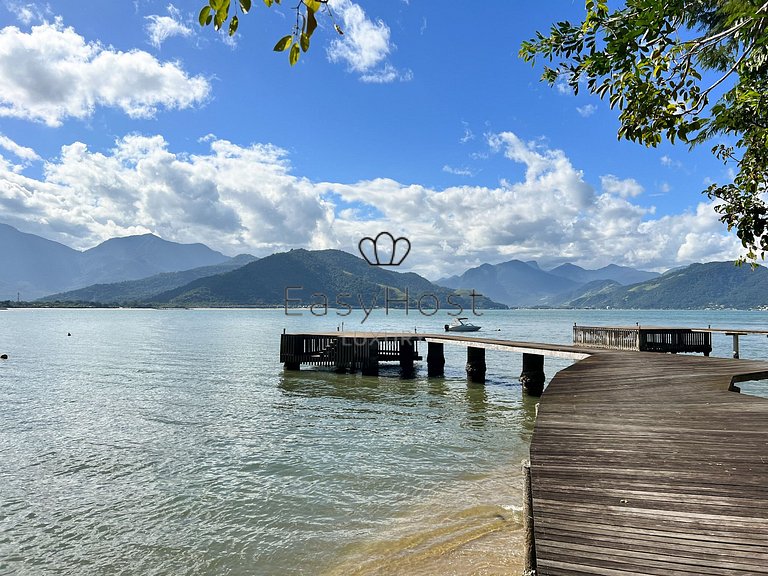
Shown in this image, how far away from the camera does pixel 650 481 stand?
5.22 m

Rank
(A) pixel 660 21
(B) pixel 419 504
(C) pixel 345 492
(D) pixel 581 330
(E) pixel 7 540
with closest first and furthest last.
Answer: (A) pixel 660 21
(E) pixel 7 540
(B) pixel 419 504
(C) pixel 345 492
(D) pixel 581 330

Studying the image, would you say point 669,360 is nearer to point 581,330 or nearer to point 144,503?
point 144,503

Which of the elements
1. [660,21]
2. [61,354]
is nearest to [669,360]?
[660,21]

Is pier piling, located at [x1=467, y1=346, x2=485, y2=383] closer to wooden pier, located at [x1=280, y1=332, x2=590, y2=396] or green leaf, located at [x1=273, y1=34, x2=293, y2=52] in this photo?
wooden pier, located at [x1=280, y1=332, x2=590, y2=396]

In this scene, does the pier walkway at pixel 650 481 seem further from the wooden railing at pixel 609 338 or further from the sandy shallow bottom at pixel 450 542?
the wooden railing at pixel 609 338

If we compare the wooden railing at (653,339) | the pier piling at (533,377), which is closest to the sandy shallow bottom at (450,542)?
the pier piling at (533,377)

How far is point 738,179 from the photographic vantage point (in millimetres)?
8758

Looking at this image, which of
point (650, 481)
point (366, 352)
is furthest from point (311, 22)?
point (366, 352)

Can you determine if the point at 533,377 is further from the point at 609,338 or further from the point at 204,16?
the point at 204,16

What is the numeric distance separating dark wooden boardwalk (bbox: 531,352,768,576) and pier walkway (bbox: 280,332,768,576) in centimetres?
1

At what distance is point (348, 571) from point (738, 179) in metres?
9.78

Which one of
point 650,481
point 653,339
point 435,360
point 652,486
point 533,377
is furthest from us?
point 435,360

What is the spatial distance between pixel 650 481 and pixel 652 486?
0.16 m

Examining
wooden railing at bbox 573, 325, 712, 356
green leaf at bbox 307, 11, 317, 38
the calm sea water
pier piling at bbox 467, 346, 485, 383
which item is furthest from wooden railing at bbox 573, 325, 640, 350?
green leaf at bbox 307, 11, 317, 38
